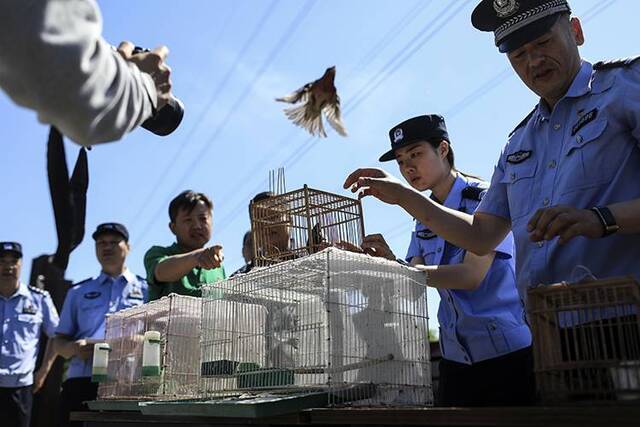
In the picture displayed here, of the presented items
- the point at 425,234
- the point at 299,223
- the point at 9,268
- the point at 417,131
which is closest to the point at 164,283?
the point at 299,223

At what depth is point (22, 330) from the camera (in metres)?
6.30

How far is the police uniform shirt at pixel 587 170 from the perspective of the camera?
1.81 metres

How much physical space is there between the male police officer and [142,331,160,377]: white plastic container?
1418mm

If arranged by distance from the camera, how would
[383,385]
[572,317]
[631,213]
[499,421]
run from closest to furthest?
[499,421], [572,317], [631,213], [383,385]

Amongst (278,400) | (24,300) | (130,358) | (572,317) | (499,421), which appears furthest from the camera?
(24,300)

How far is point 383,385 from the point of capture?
2168 millimetres

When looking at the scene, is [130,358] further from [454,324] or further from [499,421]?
[499,421]

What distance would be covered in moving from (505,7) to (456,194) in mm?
1022

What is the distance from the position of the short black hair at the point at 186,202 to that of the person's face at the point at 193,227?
19 millimetres

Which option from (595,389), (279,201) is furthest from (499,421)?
(279,201)

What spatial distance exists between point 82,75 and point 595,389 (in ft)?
3.87

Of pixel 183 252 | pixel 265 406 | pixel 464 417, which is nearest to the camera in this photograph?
pixel 464 417

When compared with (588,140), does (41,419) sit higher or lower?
lower

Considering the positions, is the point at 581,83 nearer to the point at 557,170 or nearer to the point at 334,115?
the point at 557,170
